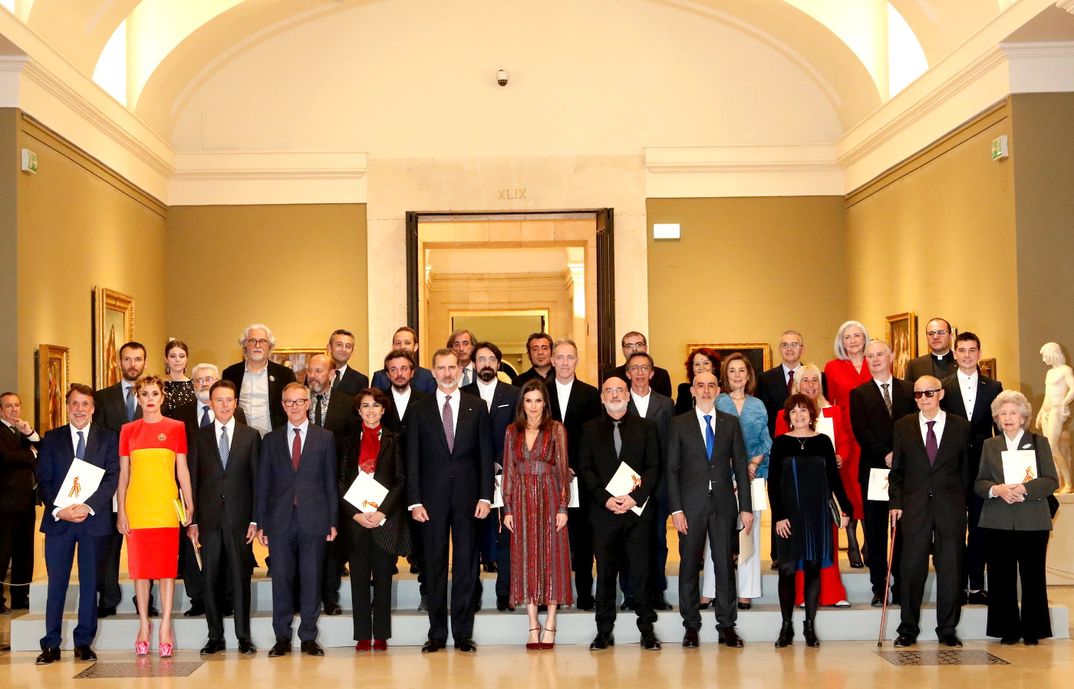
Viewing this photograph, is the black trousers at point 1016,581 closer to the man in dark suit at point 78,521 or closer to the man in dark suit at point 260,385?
the man in dark suit at point 260,385

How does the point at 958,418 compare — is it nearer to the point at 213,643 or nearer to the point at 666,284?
the point at 213,643

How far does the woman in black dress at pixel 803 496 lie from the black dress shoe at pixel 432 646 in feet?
6.75

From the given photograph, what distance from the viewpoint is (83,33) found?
11.0 m

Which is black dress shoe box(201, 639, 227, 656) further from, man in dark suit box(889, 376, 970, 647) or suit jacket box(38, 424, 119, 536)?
man in dark suit box(889, 376, 970, 647)

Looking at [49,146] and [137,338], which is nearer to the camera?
[49,146]

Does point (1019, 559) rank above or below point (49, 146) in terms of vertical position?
A: below

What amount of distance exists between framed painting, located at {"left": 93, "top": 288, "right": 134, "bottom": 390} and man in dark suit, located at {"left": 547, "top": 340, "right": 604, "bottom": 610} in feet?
17.7

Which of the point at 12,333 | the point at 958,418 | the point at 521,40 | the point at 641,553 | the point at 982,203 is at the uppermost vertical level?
the point at 521,40

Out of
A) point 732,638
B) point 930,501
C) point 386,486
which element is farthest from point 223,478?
point 930,501

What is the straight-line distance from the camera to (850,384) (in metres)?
8.33

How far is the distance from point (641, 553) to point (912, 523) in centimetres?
164

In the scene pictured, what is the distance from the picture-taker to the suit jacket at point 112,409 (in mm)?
7938

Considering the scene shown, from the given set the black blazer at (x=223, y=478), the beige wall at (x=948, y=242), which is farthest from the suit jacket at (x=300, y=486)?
the beige wall at (x=948, y=242)

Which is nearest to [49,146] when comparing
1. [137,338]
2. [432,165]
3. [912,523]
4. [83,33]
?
[83,33]
